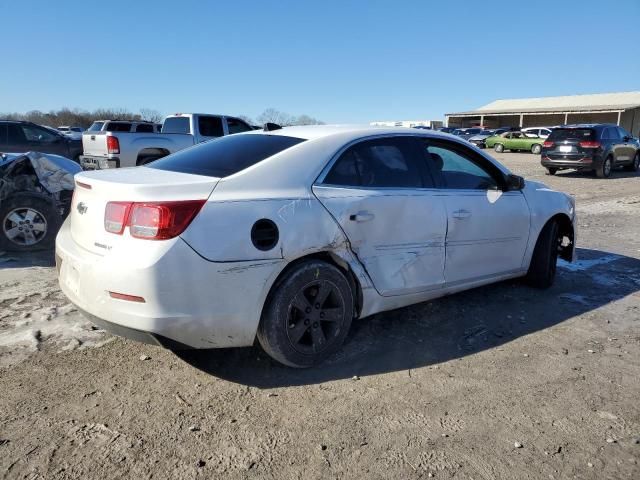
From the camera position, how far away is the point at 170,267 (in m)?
2.74

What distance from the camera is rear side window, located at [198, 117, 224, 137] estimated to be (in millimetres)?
13820

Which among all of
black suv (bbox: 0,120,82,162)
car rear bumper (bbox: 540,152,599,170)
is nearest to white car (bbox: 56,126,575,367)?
black suv (bbox: 0,120,82,162)

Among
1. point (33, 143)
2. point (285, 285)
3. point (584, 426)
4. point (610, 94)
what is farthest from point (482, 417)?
point (610, 94)

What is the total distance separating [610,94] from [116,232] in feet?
220

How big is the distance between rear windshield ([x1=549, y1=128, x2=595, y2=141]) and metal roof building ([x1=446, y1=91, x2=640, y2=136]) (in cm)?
3471

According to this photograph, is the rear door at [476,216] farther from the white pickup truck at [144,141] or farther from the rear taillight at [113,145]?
the rear taillight at [113,145]

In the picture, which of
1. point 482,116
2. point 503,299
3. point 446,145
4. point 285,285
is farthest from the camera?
point 482,116

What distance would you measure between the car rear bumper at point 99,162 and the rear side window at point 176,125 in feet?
8.48

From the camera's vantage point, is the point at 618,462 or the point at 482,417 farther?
the point at 482,417

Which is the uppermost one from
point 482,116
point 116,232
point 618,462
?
point 482,116

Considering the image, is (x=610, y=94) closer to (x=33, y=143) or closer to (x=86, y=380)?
(x=33, y=143)

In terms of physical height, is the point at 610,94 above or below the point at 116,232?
above

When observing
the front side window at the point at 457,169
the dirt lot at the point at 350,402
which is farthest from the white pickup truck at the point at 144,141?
the front side window at the point at 457,169

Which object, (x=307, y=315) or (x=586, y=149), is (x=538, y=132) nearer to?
(x=586, y=149)
